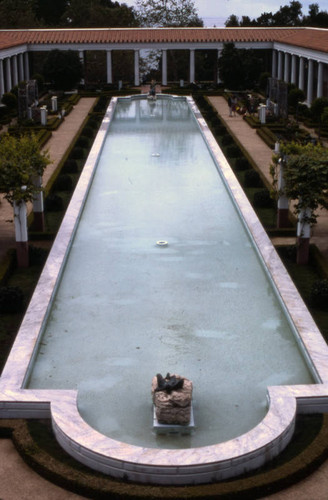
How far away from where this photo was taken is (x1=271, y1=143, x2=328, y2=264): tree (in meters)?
12.4

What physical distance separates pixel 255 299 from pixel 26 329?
11.6 ft

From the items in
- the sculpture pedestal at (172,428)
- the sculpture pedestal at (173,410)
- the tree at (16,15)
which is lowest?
the sculpture pedestal at (172,428)

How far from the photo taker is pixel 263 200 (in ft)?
54.9

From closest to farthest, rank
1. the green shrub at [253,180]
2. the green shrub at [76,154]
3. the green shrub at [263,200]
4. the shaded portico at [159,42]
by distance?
the green shrub at [263,200]
the green shrub at [253,180]
the green shrub at [76,154]
the shaded portico at [159,42]

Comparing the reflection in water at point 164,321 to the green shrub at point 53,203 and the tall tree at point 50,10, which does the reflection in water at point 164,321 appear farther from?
the tall tree at point 50,10

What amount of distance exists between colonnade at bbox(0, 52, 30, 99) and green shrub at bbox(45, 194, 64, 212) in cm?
2102

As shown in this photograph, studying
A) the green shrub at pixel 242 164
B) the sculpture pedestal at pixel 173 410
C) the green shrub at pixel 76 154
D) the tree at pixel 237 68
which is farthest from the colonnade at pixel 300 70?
the sculpture pedestal at pixel 173 410

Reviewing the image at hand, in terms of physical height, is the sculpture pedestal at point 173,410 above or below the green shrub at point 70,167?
below

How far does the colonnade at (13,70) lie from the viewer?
3803 centimetres

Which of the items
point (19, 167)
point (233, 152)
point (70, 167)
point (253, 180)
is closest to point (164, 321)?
point (19, 167)

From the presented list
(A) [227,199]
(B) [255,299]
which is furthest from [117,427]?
(A) [227,199]

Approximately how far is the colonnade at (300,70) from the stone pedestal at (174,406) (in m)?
29.2

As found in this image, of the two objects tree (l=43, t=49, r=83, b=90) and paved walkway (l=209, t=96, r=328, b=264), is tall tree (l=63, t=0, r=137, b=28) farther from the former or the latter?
paved walkway (l=209, t=96, r=328, b=264)

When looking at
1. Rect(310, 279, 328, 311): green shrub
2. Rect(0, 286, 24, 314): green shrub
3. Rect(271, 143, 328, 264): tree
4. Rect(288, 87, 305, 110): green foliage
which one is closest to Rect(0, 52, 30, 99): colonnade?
Rect(288, 87, 305, 110): green foliage
